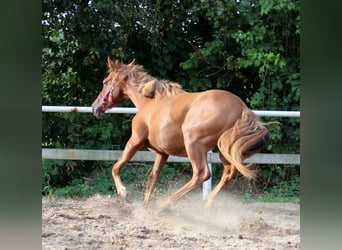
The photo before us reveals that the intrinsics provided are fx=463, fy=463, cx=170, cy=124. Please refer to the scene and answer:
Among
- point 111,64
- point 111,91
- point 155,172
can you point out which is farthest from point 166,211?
point 111,64

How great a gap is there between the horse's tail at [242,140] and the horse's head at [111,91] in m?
0.89

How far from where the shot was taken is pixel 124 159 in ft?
11.3

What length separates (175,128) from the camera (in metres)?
3.26

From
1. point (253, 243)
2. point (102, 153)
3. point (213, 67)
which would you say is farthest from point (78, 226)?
point (213, 67)

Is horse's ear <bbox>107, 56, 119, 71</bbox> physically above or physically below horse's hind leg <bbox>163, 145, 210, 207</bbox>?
above

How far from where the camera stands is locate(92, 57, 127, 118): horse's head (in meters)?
3.50

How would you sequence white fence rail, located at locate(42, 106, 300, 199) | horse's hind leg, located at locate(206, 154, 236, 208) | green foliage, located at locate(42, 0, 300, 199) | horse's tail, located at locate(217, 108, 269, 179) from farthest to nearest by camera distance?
green foliage, located at locate(42, 0, 300, 199) → white fence rail, located at locate(42, 106, 300, 199) → horse's hind leg, located at locate(206, 154, 236, 208) → horse's tail, located at locate(217, 108, 269, 179)

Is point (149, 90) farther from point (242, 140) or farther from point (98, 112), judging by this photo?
point (242, 140)

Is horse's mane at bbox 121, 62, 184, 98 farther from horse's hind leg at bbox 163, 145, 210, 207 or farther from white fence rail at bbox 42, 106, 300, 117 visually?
horse's hind leg at bbox 163, 145, 210, 207

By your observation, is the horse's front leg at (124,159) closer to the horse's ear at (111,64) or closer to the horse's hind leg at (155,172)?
the horse's hind leg at (155,172)

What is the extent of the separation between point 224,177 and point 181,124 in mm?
478

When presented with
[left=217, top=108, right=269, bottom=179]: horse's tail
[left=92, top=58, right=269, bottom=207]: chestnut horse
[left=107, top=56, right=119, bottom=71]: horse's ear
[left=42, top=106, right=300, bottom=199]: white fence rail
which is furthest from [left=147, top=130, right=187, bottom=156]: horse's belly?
[left=107, top=56, right=119, bottom=71]: horse's ear
